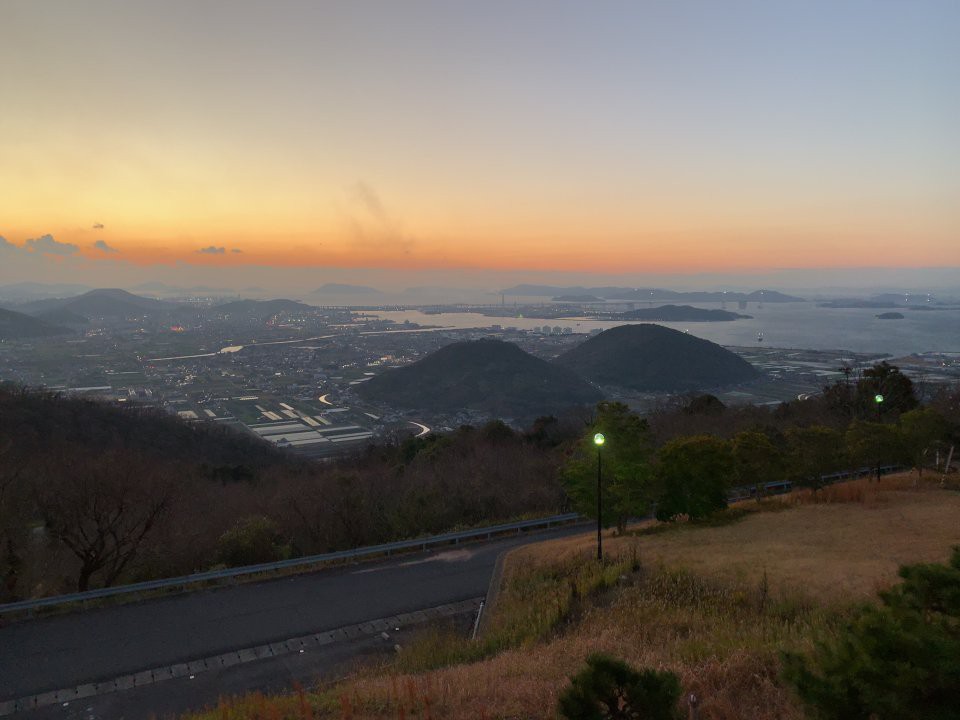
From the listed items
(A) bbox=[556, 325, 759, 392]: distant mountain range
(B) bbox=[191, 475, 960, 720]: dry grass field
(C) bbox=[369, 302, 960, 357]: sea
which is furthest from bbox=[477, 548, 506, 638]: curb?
(C) bbox=[369, 302, 960, 357]: sea

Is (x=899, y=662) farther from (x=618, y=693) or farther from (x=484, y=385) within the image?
(x=484, y=385)

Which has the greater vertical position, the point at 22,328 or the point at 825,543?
the point at 22,328

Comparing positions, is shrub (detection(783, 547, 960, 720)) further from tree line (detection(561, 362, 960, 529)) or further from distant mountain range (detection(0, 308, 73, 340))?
distant mountain range (detection(0, 308, 73, 340))

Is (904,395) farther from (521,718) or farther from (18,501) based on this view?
(18,501)

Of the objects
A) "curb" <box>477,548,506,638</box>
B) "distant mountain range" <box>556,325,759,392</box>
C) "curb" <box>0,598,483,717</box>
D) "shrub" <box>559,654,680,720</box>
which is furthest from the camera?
"distant mountain range" <box>556,325,759,392</box>

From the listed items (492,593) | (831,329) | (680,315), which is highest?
(680,315)

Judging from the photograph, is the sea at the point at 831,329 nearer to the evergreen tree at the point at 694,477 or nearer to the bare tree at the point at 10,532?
the evergreen tree at the point at 694,477

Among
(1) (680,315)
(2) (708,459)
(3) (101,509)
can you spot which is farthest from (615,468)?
(1) (680,315)
